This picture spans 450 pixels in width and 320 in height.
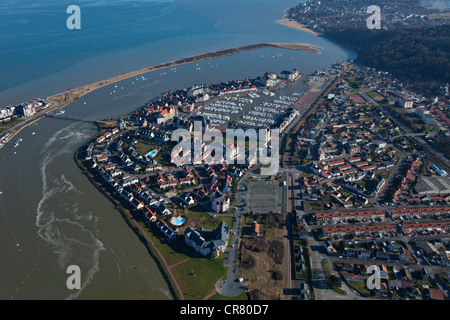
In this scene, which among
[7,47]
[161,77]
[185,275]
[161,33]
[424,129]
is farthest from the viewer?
[161,33]

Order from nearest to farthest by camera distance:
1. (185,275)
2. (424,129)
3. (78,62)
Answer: (185,275) < (424,129) < (78,62)

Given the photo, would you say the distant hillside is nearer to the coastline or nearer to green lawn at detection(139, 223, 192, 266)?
the coastline

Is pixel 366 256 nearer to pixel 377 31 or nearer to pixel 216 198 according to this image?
pixel 216 198

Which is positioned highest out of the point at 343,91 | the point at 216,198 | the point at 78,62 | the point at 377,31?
the point at 377,31

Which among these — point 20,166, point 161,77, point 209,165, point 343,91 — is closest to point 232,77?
point 161,77
